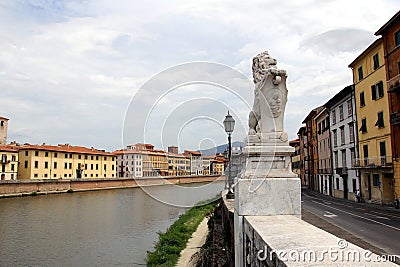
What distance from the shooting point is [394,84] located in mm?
20938

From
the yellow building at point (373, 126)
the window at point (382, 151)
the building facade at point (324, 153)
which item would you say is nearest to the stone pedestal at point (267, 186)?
the yellow building at point (373, 126)

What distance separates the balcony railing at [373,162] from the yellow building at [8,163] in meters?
50.8

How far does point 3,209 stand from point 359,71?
3338 centimetres

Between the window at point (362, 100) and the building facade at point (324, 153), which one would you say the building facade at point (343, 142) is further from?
the window at point (362, 100)

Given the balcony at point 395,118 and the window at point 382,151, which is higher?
the balcony at point 395,118

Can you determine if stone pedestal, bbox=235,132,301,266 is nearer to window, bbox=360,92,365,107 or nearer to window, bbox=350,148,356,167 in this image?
window, bbox=360,92,365,107

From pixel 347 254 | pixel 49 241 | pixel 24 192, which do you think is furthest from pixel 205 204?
pixel 24 192

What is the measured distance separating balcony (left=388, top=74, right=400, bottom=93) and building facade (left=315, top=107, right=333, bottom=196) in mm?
13497

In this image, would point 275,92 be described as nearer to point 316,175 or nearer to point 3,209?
point 3,209

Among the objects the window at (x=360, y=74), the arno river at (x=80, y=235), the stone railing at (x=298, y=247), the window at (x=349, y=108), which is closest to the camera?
the stone railing at (x=298, y=247)

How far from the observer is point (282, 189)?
152 inches

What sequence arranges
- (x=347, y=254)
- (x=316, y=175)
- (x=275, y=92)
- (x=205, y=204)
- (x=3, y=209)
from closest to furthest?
(x=347, y=254) < (x=275, y=92) < (x=205, y=204) < (x=3, y=209) < (x=316, y=175)

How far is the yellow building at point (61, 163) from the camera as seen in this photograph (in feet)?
181

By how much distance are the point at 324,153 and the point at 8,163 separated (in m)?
47.9
